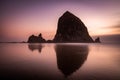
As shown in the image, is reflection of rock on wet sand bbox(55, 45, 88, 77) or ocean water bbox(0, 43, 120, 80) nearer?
ocean water bbox(0, 43, 120, 80)

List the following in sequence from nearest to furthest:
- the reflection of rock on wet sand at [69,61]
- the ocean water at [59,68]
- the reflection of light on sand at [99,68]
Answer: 1. the ocean water at [59,68]
2. the reflection of light on sand at [99,68]
3. the reflection of rock on wet sand at [69,61]

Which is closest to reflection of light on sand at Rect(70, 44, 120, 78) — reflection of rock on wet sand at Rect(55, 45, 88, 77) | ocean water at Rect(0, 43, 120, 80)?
ocean water at Rect(0, 43, 120, 80)

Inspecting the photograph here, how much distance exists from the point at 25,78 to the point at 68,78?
136 inches

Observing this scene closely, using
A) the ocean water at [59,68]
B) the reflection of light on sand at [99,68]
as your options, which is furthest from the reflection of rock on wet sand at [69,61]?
the reflection of light on sand at [99,68]

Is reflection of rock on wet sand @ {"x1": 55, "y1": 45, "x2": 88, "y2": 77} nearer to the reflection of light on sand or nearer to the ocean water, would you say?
the ocean water

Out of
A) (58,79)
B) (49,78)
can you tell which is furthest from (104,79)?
(49,78)

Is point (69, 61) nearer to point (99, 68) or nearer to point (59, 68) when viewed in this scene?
point (59, 68)

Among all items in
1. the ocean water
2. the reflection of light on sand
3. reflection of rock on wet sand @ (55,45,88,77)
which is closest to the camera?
the ocean water

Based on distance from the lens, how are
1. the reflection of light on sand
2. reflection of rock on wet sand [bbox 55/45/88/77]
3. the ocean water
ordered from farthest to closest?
reflection of rock on wet sand [bbox 55/45/88/77], the reflection of light on sand, the ocean water

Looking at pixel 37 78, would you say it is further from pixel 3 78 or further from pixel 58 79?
pixel 3 78

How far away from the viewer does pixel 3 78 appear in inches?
404

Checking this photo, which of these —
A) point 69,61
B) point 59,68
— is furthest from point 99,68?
point 69,61

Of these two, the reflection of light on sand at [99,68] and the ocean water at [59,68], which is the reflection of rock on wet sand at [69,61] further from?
the reflection of light on sand at [99,68]

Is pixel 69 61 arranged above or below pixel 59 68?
below
